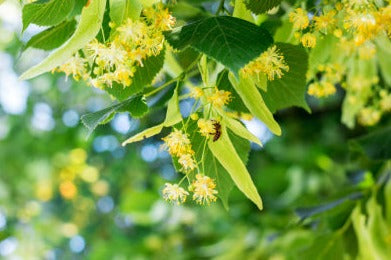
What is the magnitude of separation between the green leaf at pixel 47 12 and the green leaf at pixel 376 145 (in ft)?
2.10

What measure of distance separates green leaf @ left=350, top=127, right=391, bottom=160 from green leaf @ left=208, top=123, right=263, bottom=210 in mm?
464

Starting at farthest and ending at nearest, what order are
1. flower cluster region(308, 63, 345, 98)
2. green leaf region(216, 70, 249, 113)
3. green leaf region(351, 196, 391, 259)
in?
1. green leaf region(351, 196, 391, 259)
2. flower cluster region(308, 63, 345, 98)
3. green leaf region(216, 70, 249, 113)

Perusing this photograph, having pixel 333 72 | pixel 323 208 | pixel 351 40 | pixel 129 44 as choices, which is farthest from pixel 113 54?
pixel 323 208

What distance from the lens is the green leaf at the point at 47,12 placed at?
2.31ft

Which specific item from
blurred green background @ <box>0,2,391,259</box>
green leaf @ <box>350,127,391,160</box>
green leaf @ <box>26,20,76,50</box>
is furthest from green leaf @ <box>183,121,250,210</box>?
blurred green background @ <box>0,2,391,259</box>

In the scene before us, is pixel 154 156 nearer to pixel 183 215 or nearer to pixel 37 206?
pixel 183 215

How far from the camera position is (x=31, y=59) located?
2.81 meters

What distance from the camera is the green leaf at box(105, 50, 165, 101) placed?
75 cm

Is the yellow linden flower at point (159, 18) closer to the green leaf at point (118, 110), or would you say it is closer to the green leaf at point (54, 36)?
the green leaf at point (118, 110)

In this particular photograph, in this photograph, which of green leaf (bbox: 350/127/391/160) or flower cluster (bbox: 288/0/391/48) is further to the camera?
green leaf (bbox: 350/127/391/160)

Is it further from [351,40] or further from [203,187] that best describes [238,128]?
[351,40]

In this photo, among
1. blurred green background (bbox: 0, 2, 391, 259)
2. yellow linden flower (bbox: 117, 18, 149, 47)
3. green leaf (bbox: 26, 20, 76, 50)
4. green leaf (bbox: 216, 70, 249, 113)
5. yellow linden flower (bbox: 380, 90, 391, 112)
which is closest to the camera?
yellow linden flower (bbox: 117, 18, 149, 47)

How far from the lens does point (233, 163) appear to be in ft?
2.30

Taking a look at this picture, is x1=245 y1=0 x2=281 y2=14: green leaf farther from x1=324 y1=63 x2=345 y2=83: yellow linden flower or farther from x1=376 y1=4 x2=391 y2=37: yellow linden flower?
x1=324 y1=63 x2=345 y2=83: yellow linden flower
